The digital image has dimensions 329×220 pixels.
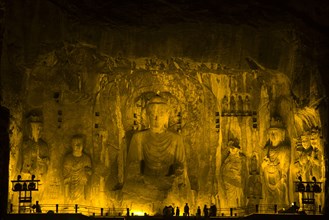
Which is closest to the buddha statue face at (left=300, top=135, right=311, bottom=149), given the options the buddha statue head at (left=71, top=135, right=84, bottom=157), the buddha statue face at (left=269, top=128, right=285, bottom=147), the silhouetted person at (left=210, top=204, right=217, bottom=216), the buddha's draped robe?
the buddha statue face at (left=269, top=128, right=285, bottom=147)

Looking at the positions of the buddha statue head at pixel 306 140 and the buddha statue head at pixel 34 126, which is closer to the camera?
the buddha statue head at pixel 306 140

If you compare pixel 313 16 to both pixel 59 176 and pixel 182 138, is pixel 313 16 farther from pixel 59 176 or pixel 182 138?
pixel 59 176

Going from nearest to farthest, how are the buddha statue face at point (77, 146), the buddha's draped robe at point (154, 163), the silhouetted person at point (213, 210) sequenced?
the silhouetted person at point (213, 210)
the buddha's draped robe at point (154, 163)
the buddha statue face at point (77, 146)

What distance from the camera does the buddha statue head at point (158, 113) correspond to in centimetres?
3109

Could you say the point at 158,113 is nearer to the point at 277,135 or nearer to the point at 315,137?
the point at 277,135

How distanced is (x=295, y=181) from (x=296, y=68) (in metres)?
3.33

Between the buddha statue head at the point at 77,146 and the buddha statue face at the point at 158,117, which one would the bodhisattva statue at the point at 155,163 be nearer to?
the buddha statue face at the point at 158,117

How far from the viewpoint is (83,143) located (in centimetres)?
3123

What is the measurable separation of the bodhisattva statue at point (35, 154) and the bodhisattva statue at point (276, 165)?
6484 mm

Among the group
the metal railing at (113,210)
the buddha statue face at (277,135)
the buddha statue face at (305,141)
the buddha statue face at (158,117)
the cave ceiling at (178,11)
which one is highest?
the cave ceiling at (178,11)

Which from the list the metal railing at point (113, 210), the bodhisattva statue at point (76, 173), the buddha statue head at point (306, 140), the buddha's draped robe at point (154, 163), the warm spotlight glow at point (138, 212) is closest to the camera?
the buddha statue head at point (306, 140)

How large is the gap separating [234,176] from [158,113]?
2.95 m

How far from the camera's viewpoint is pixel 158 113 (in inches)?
1227

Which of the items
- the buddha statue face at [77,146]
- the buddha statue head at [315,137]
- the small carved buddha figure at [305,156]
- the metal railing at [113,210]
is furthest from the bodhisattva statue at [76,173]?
the buddha statue head at [315,137]
